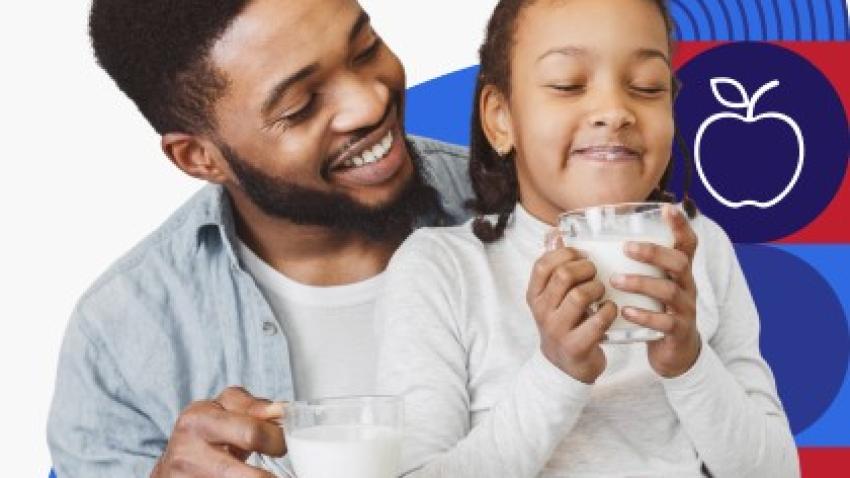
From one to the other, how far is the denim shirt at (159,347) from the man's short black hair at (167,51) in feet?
0.67

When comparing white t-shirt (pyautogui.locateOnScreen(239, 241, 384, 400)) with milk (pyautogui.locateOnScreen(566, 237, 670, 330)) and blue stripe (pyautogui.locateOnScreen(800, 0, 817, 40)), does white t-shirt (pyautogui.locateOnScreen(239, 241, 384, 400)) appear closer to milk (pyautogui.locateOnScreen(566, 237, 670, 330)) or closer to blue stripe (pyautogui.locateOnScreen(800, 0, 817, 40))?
milk (pyautogui.locateOnScreen(566, 237, 670, 330))

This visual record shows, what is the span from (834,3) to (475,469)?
1953mm

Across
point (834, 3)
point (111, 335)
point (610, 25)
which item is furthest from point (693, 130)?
point (111, 335)

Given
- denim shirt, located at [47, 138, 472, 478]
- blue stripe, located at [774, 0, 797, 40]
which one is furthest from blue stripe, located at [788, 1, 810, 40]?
denim shirt, located at [47, 138, 472, 478]

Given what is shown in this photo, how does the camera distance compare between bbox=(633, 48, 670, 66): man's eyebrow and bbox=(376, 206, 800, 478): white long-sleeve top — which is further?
bbox=(633, 48, 670, 66): man's eyebrow

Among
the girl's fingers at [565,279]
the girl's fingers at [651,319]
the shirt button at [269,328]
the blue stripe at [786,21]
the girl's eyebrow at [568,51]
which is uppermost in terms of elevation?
the girl's eyebrow at [568,51]

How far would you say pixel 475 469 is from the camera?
1780 millimetres

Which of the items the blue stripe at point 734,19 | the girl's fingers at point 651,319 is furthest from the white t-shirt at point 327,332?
the blue stripe at point 734,19

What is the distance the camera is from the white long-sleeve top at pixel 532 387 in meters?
1.78

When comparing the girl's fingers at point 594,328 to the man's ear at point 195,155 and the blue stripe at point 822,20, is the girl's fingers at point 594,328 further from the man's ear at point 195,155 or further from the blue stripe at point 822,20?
the blue stripe at point 822,20

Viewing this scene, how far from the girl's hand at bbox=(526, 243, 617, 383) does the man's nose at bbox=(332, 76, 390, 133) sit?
0.67 metres

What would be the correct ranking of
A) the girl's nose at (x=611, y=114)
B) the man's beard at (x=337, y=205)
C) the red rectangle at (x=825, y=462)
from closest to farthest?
the girl's nose at (x=611, y=114), the man's beard at (x=337, y=205), the red rectangle at (x=825, y=462)

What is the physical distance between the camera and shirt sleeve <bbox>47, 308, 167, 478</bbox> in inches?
97.0

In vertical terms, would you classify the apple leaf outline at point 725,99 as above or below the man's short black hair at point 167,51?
below
